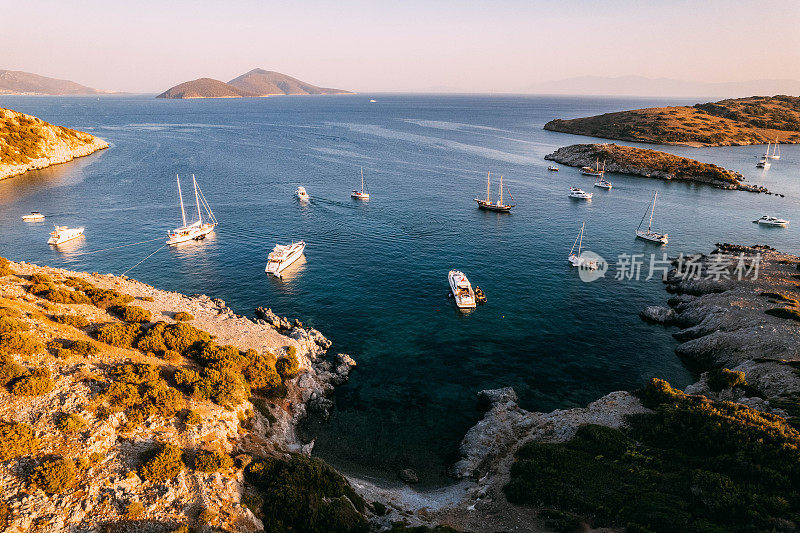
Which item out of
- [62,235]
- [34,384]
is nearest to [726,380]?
[34,384]

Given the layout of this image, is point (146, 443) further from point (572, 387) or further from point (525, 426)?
point (572, 387)

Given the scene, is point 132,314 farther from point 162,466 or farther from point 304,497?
point 304,497

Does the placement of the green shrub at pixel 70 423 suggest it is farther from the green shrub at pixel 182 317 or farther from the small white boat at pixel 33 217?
the small white boat at pixel 33 217

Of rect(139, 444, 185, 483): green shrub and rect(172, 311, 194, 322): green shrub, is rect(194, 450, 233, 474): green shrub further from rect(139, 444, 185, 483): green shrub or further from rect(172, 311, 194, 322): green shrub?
rect(172, 311, 194, 322): green shrub

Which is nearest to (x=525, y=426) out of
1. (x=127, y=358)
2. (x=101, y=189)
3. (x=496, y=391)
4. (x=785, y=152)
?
(x=496, y=391)

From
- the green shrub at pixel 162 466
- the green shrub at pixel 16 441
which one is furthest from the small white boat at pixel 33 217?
the green shrub at pixel 162 466

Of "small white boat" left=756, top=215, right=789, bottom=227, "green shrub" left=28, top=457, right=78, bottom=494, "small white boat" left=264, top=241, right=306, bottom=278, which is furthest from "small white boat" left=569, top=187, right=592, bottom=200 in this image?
"green shrub" left=28, top=457, right=78, bottom=494
